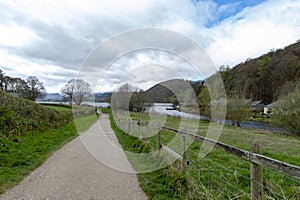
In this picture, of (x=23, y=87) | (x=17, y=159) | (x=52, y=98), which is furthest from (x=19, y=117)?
(x=23, y=87)

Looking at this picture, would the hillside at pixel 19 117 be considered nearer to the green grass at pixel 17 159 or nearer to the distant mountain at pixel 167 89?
the green grass at pixel 17 159

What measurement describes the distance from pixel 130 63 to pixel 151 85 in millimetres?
3125

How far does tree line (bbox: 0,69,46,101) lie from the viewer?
4488cm

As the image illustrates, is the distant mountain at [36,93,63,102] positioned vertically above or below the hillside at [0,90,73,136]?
above

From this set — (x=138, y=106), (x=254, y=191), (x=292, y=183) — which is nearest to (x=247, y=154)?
(x=254, y=191)

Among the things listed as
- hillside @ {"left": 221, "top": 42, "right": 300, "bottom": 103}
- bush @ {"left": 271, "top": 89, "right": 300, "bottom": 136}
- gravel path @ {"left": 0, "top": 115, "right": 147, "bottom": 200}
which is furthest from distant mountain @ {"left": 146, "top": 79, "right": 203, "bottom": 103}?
hillside @ {"left": 221, "top": 42, "right": 300, "bottom": 103}

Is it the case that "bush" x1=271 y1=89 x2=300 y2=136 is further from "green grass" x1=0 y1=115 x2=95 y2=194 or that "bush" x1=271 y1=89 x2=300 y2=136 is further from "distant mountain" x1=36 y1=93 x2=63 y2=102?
"distant mountain" x1=36 y1=93 x2=63 y2=102

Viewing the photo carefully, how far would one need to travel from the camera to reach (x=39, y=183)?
14.3 ft

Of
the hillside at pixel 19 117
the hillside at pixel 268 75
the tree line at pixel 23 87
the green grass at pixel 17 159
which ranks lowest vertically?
the green grass at pixel 17 159

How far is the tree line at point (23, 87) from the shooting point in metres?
44.9

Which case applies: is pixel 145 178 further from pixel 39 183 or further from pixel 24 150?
pixel 24 150

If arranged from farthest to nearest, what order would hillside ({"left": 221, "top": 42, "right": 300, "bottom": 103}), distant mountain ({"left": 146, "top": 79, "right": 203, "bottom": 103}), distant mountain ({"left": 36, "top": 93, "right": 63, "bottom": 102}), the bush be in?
hillside ({"left": 221, "top": 42, "right": 300, "bottom": 103}) < distant mountain ({"left": 36, "top": 93, "right": 63, "bottom": 102}) < the bush < distant mountain ({"left": 146, "top": 79, "right": 203, "bottom": 103})

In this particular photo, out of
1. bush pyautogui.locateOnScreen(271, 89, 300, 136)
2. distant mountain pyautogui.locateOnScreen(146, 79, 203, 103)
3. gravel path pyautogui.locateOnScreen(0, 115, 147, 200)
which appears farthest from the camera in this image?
bush pyautogui.locateOnScreen(271, 89, 300, 136)

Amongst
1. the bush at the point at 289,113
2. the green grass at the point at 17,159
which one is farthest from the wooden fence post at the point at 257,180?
the bush at the point at 289,113
